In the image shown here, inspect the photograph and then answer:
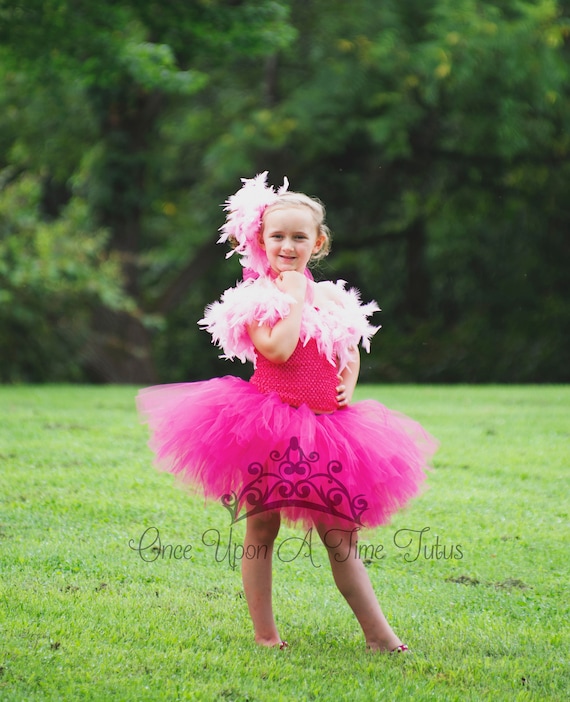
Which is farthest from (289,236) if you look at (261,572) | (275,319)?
(261,572)

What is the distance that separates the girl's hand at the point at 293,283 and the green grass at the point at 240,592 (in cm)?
110

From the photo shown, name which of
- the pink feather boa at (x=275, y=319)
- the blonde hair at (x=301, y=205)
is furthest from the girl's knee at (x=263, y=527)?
the blonde hair at (x=301, y=205)

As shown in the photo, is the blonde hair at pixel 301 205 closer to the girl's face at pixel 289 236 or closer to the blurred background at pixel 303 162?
the girl's face at pixel 289 236

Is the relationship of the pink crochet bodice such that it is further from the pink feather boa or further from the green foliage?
the green foliage

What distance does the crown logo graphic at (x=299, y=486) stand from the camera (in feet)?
10.3

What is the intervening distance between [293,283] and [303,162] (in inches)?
493

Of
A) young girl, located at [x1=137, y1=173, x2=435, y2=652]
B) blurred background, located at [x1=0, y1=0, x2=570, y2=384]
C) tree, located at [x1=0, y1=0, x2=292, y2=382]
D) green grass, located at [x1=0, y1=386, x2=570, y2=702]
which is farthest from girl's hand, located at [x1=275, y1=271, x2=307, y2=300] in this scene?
tree, located at [x1=0, y1=0, x2=292, y2=382]

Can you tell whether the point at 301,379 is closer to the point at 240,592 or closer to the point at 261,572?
the point at 261,572

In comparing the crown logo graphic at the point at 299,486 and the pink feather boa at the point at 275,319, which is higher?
the pink feather boa at the point at 275,319

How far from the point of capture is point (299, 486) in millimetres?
3156

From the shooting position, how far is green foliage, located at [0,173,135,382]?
12.4 meters

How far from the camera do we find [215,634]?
3477mm

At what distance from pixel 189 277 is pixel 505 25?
21.5 ft

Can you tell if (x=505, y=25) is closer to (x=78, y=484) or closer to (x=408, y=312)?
(x=408, y=312)
